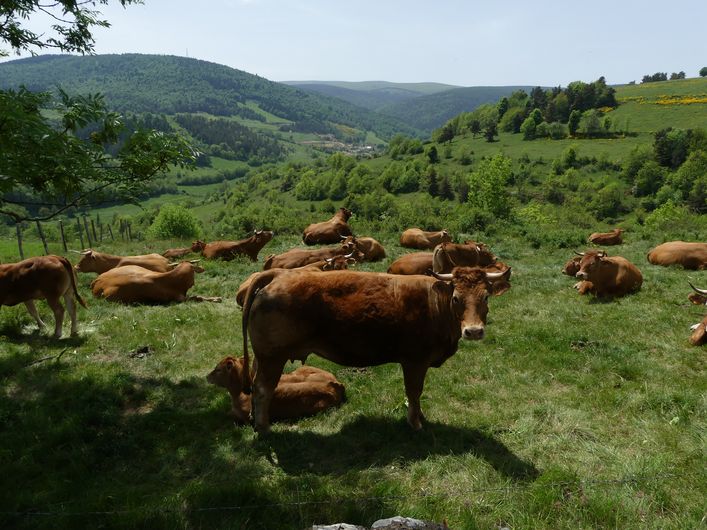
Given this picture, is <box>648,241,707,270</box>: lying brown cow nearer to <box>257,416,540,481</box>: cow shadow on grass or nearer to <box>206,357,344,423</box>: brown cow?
<box>257,416,540,481</box>: cow shadow on grass

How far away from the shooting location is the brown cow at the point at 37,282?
9.48 metres

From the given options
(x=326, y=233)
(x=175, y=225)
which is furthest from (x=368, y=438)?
(x=175, y=225)

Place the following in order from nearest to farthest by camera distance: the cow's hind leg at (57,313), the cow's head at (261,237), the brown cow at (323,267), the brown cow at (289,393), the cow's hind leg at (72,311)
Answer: the brown cow at (289,393)
the cow's hind leg at (57,313)
the cow's hind leg at (72,311)
the brown cow at (323,267)
the cow's head at (261,237)

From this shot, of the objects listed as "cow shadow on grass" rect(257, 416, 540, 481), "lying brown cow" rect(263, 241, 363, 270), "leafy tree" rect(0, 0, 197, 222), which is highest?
"leafy tree" rect(0, 0, 197, 222)

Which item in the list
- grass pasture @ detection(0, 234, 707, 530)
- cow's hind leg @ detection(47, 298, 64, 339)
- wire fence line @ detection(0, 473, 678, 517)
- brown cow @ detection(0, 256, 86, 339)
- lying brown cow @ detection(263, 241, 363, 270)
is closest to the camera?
wire fence line @ detection(0, 473, 678, 517)

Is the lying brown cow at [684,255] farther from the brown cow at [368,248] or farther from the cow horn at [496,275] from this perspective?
the cow horn at [496,275]

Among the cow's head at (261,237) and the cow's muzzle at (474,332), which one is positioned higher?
the cow's muzzle at (474,332)

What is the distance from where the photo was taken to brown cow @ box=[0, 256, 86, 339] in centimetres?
948

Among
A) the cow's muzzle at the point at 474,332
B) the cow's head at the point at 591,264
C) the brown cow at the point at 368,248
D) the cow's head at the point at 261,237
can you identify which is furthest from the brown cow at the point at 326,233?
the cow's muzzle at the point at 474,332

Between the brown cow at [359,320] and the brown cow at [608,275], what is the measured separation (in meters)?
8.56

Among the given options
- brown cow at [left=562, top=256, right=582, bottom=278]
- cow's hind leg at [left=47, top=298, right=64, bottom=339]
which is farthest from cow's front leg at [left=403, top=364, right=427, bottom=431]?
brown cow at [left=562, top=256, right=582, bottom=278]

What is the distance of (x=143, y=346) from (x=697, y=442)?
9.97 metres

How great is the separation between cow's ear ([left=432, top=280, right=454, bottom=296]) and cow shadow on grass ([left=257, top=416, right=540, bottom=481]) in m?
2.14

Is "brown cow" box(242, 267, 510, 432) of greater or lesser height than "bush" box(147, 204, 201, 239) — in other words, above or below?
above
